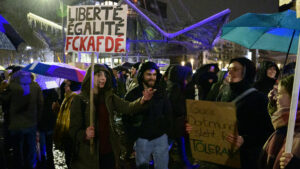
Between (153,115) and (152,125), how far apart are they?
144mm

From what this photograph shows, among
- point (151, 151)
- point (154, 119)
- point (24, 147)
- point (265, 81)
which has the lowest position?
point (24, 147)

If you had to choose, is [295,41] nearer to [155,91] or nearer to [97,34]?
[155,91]

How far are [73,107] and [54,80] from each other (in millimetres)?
2695

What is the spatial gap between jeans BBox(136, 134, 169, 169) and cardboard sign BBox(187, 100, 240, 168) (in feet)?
2.96

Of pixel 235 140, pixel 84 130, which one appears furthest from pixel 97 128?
pixel 235 140

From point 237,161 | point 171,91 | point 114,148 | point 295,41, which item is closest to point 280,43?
point 295,41

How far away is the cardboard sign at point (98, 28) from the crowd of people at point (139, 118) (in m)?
0.36

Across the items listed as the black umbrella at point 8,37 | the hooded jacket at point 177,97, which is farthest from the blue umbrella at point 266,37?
the black umbrella at point 8,37

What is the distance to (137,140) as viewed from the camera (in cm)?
357

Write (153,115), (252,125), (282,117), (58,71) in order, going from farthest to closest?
1. (58,71)
2. (153,115)
3. (252,125)
4. (282,117)

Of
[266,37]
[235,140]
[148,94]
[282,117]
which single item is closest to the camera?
[282,117]

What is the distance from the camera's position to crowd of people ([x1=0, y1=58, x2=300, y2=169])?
8.61 feet

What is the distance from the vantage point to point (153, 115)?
357cm

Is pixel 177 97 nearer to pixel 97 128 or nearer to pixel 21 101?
pixel 97 128
